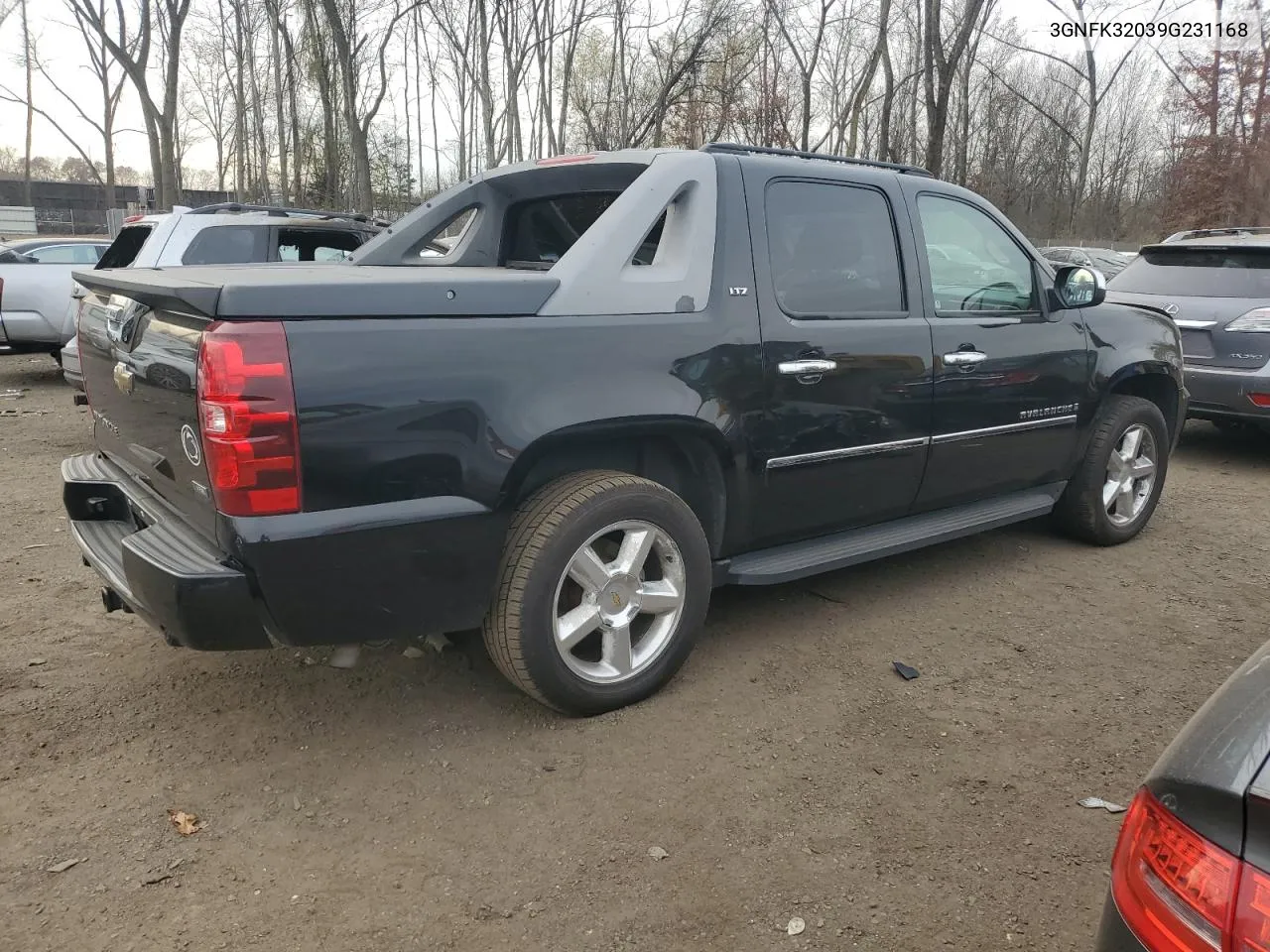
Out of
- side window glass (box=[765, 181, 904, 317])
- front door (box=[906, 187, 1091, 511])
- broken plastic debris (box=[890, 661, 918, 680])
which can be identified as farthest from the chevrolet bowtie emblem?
front door (box=[906, 187, 1091, 511])

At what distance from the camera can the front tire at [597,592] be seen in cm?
297

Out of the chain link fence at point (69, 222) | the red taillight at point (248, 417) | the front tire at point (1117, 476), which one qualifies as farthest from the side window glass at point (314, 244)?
the chain link fence at point (69, 222)

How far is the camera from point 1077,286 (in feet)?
14.7

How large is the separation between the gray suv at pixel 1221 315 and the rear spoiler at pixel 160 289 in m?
6.60

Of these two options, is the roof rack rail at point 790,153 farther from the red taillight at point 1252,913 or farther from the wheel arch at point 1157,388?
the red taillight at point 1252,913

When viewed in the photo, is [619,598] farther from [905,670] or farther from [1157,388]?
[1157,388]

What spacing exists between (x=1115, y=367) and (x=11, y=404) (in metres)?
9.56

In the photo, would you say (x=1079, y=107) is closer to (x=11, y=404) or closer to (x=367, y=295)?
(x=11, y=404)

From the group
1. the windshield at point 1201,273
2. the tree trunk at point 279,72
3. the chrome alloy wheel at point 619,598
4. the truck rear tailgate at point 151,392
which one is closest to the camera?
the truck rear tailgate at point 151,392

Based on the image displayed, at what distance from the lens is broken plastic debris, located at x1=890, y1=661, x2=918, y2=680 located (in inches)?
142

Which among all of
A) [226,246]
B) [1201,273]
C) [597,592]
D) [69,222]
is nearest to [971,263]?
[597,592]

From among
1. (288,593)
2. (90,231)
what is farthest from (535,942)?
(90,231)

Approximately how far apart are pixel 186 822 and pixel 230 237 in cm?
568

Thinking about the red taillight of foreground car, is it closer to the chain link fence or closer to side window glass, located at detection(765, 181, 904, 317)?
side window glass, located at detection(765, 181, 904, 317)
